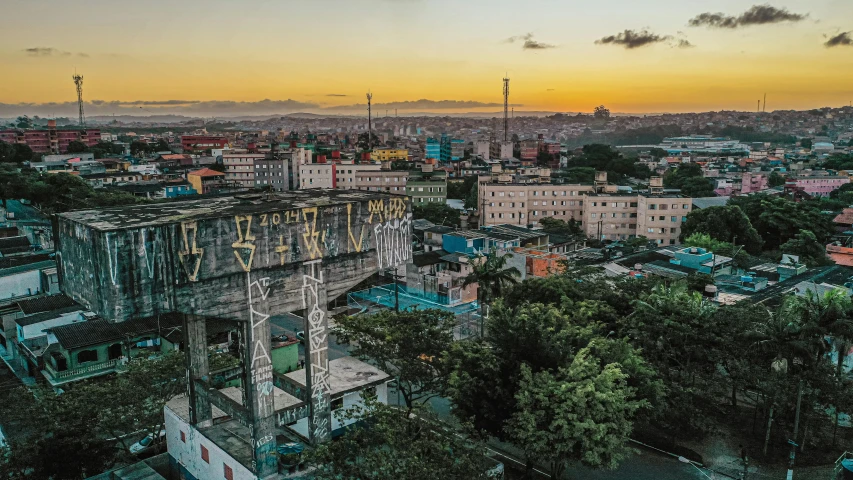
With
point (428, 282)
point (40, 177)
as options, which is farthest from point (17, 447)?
point (40, 177)

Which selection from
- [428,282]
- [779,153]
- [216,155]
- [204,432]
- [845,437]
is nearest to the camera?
[204,432]

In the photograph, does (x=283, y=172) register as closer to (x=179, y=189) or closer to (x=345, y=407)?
(x=179, y=189)

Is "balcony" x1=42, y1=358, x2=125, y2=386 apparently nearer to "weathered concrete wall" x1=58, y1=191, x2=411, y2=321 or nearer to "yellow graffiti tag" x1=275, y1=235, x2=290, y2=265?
"weathered concrete wall" x1=58, y1=191, x2=411, y2=321

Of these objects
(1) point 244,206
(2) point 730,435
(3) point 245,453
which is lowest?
(2) point 730,435

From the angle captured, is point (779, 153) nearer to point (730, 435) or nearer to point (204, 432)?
point (730, 435)

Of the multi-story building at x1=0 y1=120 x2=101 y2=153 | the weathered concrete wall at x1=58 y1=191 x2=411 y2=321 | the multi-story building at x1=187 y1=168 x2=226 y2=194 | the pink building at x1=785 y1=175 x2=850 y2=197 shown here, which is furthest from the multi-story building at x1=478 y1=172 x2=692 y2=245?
the multi-story building at x1=0 y1=120 x2=101 y2=153

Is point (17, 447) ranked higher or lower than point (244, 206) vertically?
lower

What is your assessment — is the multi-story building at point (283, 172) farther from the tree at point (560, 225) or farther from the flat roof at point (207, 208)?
the flat roof at point (207, 208)
